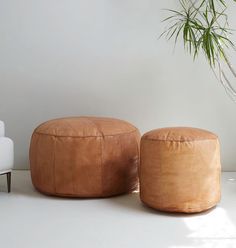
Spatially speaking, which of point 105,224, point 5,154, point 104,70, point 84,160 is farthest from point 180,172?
point 104,70

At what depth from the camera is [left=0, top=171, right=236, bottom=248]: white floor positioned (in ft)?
6.87

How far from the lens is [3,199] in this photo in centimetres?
278

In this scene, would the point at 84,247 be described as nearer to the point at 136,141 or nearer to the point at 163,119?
the point at 136,141

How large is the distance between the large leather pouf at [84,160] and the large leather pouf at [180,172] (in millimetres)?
334

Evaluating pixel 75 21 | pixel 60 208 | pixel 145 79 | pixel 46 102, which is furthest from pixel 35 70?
pixel 60 208

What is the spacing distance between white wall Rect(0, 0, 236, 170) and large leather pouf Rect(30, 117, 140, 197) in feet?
2.43

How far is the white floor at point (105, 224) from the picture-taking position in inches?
82.4

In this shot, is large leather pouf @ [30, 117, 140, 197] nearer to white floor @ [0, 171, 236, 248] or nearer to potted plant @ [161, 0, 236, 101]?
white floor @ [0, 171, 236, 248]

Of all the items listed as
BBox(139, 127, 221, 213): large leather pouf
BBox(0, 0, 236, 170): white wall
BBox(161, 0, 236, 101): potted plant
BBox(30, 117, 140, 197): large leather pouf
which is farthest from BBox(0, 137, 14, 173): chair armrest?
BBox(161, 0, 236, 101): potted plant

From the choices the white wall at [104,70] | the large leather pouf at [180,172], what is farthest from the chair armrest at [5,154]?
the large leather pouf at [180,172]

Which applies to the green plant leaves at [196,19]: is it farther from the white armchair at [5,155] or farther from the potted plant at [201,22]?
the white armchair at [5,155]

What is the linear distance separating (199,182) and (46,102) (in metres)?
1.73

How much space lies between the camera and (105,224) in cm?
234

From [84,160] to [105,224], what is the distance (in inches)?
21.7
